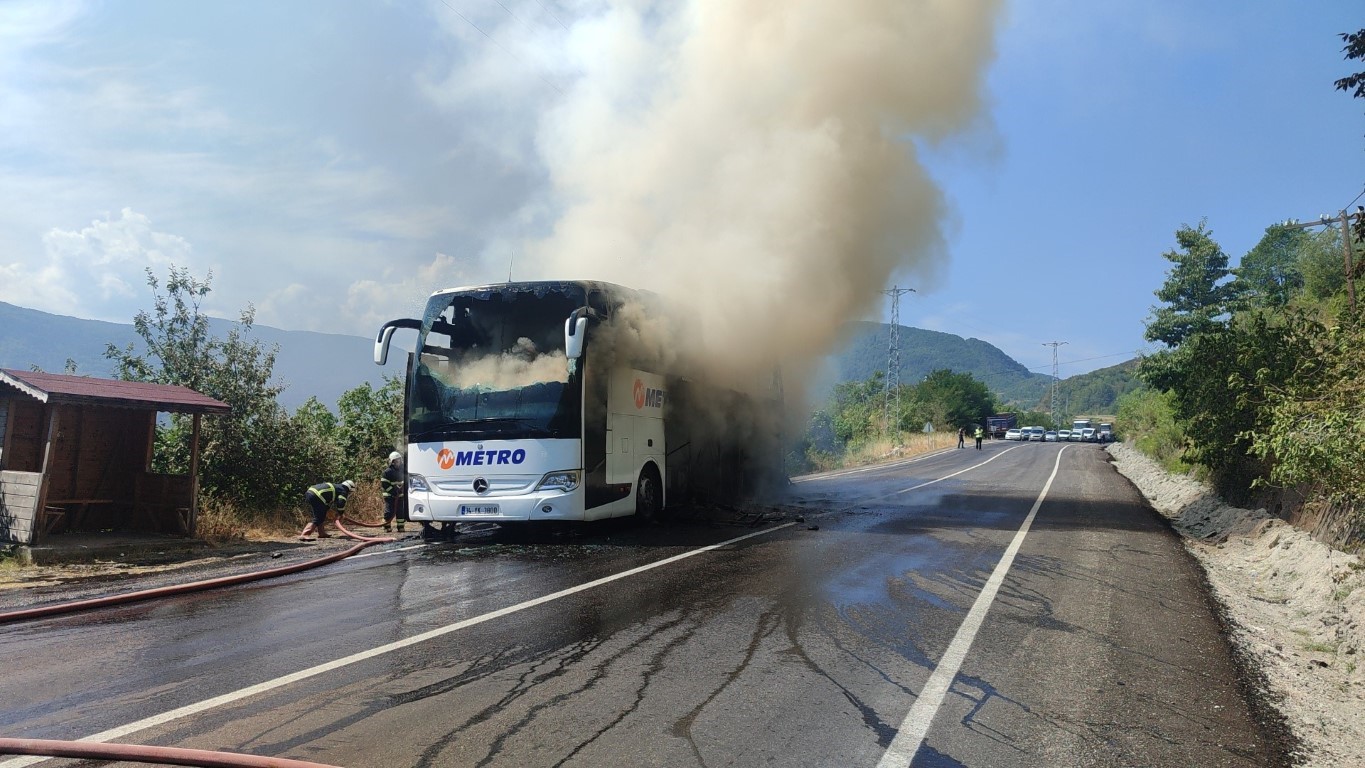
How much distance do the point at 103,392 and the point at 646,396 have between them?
23.4 feet

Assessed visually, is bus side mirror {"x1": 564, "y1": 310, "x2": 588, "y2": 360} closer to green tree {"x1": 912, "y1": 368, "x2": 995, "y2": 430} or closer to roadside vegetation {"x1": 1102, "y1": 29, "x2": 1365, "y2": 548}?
roadside vegetation {"x1": 1102, "y1": 29, "x2": 1365, "y2": 548}

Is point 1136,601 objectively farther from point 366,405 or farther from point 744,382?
point 366,405

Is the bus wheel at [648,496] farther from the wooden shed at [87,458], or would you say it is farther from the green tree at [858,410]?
the green tree at [858,410]

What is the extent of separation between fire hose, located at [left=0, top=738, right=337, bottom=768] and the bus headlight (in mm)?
6355

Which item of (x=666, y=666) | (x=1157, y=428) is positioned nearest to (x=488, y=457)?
(x=666, y=666)

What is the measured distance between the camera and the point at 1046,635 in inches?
239

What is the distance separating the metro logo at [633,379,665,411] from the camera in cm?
1167

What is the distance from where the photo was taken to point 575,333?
31.6 feet

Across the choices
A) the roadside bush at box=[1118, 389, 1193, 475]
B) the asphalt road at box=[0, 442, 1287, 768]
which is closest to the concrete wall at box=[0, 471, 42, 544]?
the asphalt road at box=[0, 442, 1287, 768]

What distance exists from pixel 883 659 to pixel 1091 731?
1.42 metres

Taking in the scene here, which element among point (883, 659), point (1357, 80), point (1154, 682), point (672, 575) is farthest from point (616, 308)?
point (1357, 80)

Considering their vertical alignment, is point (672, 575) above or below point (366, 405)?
below

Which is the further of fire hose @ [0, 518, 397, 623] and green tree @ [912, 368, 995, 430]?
green tree @ [912, 368, 995, 430]

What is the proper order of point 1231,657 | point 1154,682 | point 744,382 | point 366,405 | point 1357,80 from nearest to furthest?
point 1154,682 → point 1231,657 → point 1357,80 → point 744,382 → point 366,405
